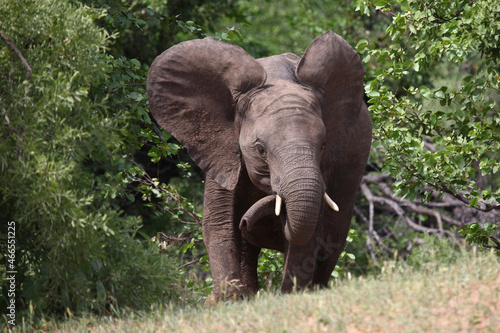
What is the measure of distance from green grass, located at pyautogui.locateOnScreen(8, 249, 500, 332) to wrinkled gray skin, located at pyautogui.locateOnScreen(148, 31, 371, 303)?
116 cm

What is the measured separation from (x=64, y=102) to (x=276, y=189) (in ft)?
5.98

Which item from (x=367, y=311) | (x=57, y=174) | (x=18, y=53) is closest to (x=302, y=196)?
(x=367, y=311)

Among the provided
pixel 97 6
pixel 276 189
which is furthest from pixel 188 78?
pixel 97 6

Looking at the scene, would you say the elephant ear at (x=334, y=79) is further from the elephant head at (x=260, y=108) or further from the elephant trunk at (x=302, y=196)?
the elephant trunk at (x=302, y=196)

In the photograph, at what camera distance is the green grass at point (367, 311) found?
5219 mm

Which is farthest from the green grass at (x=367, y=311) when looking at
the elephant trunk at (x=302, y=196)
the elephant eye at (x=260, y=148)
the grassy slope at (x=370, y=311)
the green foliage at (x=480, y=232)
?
the green foliage at (x=480, y=232)

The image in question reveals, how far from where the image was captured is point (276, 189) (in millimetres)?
6859

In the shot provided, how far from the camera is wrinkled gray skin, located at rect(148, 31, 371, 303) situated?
7199 mm

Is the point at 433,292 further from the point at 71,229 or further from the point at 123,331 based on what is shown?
the point at 71,229

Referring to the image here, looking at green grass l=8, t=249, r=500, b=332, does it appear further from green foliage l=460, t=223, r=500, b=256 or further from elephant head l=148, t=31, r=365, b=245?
green foliage l=460, t=223, r=500, b=256

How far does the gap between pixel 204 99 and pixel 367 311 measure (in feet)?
10.1

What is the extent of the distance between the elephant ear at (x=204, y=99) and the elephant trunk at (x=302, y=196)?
100 centimetres

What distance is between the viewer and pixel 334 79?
7.77 metres

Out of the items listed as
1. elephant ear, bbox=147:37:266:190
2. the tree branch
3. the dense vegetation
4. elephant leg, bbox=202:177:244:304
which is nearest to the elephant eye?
elephant ear, bbox=147:37:266:190
